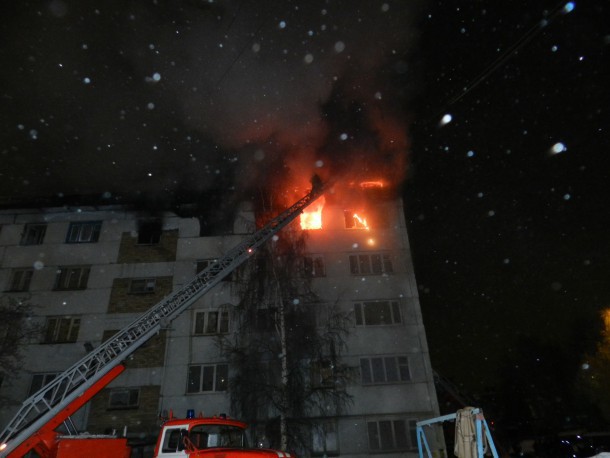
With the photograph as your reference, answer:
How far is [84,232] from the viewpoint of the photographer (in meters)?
21.2

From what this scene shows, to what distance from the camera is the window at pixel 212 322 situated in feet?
61.1

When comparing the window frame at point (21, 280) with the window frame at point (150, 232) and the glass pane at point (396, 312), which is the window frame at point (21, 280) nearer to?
the window frame at point (150, 232)

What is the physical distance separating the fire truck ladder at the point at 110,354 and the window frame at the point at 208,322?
17.1 feet

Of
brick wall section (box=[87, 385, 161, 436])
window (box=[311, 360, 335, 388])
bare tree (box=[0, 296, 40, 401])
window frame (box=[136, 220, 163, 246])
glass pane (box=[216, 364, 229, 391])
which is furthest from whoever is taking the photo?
window frame (box=[136, 220, 163, 246])

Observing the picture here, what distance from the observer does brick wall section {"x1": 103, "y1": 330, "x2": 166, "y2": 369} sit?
1778 cm

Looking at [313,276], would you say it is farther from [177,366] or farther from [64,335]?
[64,335]

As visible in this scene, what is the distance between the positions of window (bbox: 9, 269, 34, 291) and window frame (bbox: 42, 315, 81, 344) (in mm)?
2332

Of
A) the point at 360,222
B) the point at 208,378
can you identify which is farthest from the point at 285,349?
the point at 360,222

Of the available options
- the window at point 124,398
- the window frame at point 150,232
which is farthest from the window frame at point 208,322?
the window frame at point 150,232

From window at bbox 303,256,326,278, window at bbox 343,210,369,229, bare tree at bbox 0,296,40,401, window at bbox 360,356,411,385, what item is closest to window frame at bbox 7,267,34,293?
bare tree at bbox 0,296,40,401

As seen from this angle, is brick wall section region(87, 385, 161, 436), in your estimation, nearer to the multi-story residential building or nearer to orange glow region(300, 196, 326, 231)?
the multi-story residential building

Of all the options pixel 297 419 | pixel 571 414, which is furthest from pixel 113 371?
pixel 571 414

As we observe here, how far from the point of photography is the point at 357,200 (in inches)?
835

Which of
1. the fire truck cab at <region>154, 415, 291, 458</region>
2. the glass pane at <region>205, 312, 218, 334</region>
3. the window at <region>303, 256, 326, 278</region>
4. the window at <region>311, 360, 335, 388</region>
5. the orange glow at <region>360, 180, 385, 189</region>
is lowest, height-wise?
the fire truck cab at <region>154, 415, 291, 458</region>
